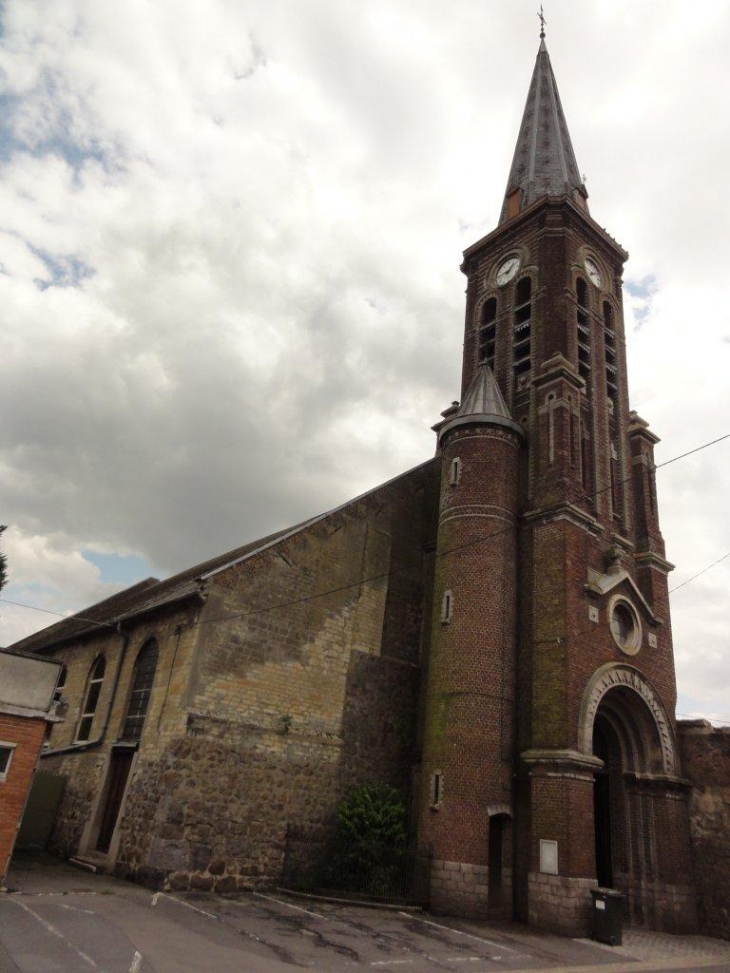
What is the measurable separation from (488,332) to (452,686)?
1549 centimetres

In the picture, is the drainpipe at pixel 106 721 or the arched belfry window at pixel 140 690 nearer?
the arched belfry window at pixel 140 690

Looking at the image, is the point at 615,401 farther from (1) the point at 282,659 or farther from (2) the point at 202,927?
(2) the point at 202,927

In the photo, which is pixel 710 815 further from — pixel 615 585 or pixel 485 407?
pixel 485 407

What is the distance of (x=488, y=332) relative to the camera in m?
28.5

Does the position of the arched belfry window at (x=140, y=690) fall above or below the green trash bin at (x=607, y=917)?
above

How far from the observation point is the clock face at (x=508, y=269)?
28.4m

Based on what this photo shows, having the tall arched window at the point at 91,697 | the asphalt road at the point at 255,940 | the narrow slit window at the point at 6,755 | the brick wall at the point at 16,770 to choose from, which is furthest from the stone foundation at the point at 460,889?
the tall arched window at the point at 91,697

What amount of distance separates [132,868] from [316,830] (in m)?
4.63

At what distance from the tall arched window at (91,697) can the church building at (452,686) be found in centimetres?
10

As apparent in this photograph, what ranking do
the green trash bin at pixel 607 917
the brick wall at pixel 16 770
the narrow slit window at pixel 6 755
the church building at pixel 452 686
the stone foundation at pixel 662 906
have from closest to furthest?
the brick wall at pixel 16 770 < the narrow slit window at pixel 6 755 < the green trash bin at pixel 607 917 < the church building at pixel 452 686 < the stone foundation at pixel 662 906

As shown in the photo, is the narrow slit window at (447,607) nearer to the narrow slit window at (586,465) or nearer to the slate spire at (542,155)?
the narrow slit window at (586,465)

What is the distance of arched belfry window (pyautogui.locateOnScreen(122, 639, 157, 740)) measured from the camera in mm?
18562

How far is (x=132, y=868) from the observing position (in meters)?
15.9

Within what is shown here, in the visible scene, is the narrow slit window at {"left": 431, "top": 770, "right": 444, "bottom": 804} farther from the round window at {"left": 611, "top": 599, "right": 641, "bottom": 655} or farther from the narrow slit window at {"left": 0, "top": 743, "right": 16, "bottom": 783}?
the narrow slit window at {"left": 0, "top": 743, "right": 16, "bottom": 783}
